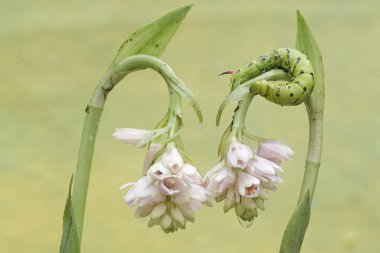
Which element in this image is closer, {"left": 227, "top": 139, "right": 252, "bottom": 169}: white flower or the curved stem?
{"left": 227, "top": 139, "right": 252, "bottom": 169}: white flower

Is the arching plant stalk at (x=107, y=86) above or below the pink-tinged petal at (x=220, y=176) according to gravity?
above

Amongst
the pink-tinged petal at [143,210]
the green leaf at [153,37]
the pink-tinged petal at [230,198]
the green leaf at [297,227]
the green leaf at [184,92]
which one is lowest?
the green leaf at [297,227]

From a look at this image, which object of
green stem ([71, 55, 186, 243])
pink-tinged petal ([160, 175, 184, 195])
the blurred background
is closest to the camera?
pink-tinged petal ([160, 175, 184, 195])

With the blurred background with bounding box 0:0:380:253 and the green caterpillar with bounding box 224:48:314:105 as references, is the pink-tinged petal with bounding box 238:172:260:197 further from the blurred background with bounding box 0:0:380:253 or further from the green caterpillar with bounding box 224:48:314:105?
the blurred background with bounding box 0:0:380:253

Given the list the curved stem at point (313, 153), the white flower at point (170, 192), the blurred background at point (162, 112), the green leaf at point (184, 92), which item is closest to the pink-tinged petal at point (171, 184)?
the white flower at point (170, 192)

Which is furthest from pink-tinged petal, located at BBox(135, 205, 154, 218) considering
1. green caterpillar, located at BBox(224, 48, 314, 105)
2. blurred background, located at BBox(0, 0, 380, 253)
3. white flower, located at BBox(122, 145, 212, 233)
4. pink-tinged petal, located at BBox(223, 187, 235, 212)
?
blurred background, located at BBox(0, 0, 380, 253)

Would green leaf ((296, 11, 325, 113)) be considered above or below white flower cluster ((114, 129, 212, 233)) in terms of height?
above

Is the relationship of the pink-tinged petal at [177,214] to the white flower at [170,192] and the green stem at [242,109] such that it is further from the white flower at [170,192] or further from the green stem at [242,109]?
the green stem at [242,109]
